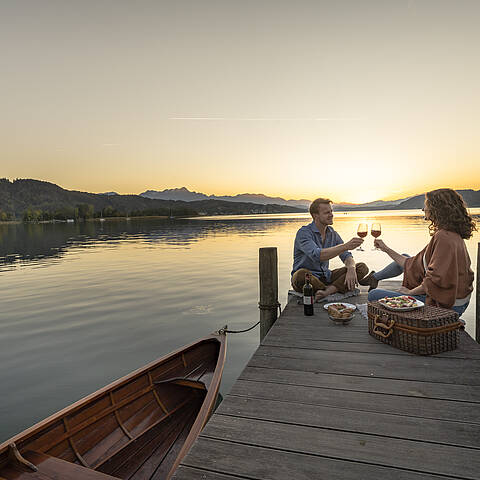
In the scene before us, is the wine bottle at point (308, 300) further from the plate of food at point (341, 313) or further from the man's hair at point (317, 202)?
the man's hair at point (317, 202)

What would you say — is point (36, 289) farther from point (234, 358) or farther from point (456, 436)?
point (456, 436)

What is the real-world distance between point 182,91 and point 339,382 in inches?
836

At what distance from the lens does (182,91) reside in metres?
20.5

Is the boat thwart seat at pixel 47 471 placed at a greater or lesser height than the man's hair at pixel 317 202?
lesser

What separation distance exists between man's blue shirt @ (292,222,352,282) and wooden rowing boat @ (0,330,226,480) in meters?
2.52

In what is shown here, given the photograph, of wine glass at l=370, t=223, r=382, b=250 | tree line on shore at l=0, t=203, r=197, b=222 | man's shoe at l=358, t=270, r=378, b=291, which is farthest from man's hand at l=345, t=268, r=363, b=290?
tree line on shore at l=0, t=203, r=197, b=222

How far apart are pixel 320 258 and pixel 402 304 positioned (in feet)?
6.46

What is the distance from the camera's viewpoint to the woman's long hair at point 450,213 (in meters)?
4.04

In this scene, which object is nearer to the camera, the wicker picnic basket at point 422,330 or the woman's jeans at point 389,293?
the wicker picnic basket at point 422,330

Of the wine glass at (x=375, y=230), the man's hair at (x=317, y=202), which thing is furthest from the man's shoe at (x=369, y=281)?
the man's hair at (x=317, y=202)

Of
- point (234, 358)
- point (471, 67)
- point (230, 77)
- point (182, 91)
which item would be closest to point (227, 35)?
point (230, 77)

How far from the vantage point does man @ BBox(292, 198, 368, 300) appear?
5.95 meters

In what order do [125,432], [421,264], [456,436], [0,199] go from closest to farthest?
[456,436], [125,432], [421,264], [0,199]

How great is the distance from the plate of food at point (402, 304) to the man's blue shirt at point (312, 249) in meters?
1.82
